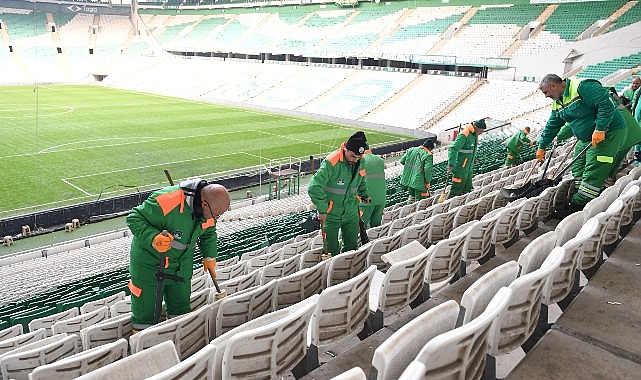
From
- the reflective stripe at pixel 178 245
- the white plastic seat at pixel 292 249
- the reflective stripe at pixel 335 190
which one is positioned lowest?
the white plastic seat at pixel 292 249

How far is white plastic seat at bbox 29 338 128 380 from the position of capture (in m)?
2.48

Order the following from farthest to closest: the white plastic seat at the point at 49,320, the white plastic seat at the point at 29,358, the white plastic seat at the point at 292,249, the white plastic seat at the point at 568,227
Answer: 1. the white plastic seat at the point at 292,249
2. the white plastic seat at the point at 49,320
3. the white plastic seat at the point at 568,227
4. the white plastic seat at the point at 29,358

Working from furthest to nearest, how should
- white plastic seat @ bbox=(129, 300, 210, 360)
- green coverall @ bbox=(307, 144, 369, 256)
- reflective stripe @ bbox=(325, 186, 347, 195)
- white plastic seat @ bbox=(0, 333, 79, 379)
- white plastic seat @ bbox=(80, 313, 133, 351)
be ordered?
reflective stripe @ bbox=(325, 186, 347, 195)
green coverall @ bbox=(307, 144, 369, 256)
white plastic seat @ bbox=(80, 313, 133, 351)
white plastic seat @ bbox=(0, 333, 79, 379)
white plastic seat @ bbox=(129, 300, 210, 360)

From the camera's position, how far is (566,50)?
2719 centimetres

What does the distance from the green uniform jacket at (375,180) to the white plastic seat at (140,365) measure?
16.1ft

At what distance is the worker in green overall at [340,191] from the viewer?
4988mm

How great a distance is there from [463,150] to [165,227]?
20.2ft

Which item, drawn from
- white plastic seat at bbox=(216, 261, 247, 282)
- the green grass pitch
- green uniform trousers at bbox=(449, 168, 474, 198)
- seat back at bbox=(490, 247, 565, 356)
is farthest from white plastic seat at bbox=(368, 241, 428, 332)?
the green grass pitch

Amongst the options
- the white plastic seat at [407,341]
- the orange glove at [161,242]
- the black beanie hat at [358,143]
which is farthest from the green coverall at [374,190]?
the white plastic seat at [407,341]

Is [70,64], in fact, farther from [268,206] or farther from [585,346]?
[585,346]

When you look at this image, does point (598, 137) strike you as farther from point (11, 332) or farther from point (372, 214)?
point (11, 332)

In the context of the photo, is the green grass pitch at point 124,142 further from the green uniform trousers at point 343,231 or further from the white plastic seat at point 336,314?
the white plastic seat at point 336,314

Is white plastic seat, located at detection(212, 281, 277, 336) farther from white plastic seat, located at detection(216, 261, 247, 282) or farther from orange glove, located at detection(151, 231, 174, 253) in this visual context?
white plastic seat, located at detection(216, 261, 247, 282)

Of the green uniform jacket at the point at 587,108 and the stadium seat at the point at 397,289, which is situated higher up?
the green uniform jacket at the point at 587,108
